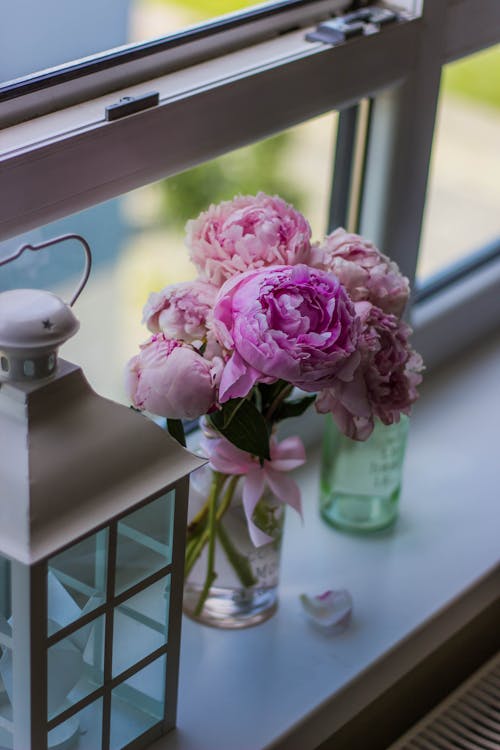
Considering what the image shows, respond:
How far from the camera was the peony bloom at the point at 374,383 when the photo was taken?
3.02 feet

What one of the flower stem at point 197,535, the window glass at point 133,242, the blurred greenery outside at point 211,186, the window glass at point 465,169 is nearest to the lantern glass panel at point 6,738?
the flower stem at point 197,535

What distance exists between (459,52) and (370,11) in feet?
0.50

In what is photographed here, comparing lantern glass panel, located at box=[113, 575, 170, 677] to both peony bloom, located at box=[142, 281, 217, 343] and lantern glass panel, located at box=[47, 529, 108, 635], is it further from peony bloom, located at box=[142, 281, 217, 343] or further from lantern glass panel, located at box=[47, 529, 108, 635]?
peony bloom, located at box=[142, 281, 217, 343]

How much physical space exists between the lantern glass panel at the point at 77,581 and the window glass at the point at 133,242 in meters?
0.30

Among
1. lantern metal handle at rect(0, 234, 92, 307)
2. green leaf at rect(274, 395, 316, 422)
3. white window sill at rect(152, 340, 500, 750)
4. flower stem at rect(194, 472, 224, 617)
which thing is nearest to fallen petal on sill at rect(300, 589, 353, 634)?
white window sill at rect(152, 340, 500, 750)

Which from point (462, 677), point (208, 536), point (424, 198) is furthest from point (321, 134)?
point (462, 677)

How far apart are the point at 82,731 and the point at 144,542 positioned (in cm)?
17

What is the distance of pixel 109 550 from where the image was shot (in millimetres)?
824

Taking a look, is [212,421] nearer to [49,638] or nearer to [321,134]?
[49,638]

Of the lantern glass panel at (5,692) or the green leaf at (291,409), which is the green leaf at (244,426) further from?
the lantern glass panel at (5,692)

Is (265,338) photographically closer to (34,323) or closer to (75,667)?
(34,323)

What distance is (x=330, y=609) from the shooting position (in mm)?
1173

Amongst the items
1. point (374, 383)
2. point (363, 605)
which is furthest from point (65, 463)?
point (363, 605)

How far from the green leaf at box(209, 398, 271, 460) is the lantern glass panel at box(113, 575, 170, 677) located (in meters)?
0.13
